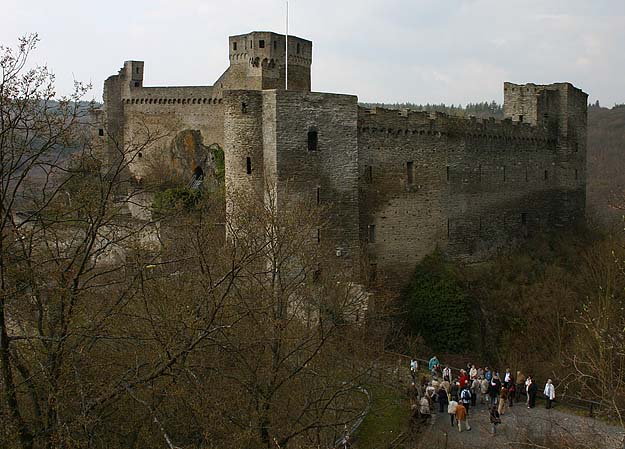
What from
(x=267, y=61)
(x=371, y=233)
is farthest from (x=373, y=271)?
(x=267, y=61)

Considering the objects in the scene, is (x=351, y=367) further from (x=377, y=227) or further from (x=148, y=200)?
(x=148, y=200)

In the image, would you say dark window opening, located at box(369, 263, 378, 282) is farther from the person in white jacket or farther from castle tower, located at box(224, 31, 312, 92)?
castle tower, located at box(224, 31, 312, 92)

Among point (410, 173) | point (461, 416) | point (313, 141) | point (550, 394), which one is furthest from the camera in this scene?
point (410, 173)

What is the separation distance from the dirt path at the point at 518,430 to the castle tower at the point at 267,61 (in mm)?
22123

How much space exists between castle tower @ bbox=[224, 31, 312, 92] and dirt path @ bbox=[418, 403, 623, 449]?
22.1 m

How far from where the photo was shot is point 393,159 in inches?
1064

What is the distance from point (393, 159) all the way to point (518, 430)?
10.9 metres

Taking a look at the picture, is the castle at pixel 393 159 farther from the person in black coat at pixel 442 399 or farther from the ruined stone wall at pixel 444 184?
the person in black coat at pixel 442 399

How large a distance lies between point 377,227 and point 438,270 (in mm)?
2851

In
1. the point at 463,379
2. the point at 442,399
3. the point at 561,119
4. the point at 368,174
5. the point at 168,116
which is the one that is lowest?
the point at 442,399

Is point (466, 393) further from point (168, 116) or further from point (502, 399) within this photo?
point (168, 116)

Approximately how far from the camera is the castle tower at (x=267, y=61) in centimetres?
3897

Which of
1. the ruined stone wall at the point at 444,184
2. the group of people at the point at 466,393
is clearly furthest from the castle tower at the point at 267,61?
the group of people at the point at 466,393

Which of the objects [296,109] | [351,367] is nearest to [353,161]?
[296,109]
